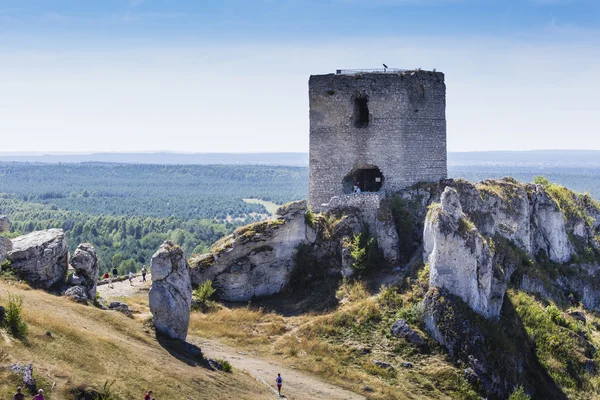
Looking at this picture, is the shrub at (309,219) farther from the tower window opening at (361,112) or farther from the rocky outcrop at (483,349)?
the rocky outcrop at (483,349)

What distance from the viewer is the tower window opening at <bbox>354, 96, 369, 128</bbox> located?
113 feet

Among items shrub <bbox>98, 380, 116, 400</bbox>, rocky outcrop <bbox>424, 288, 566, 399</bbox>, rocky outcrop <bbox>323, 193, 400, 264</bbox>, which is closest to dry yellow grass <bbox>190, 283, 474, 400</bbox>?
rocky outcrop <bbox>424, 288, 566, 399</bbox>

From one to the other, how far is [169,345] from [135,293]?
958 centimetres

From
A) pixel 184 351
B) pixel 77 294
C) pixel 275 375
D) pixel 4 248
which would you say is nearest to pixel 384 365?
pixel 275 375

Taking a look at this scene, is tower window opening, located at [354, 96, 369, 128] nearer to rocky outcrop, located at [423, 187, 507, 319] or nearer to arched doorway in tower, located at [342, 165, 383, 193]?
arched doorway in tower, located at [342, 165, 383, 193]

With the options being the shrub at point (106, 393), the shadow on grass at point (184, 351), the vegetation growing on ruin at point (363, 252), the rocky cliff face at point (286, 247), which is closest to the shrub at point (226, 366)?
the shadow on grass at point (184, 351)

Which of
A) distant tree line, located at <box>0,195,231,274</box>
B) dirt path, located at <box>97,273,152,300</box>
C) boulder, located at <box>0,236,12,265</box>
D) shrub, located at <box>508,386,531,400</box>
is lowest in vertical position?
distant tree line, located at <box>0,195,231,274</box>

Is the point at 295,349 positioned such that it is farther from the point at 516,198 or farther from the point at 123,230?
the point at 123,230

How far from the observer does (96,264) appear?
26281 millimetres

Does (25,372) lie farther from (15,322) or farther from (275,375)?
(275,375)

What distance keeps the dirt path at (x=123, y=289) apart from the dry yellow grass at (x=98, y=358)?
25.2ft

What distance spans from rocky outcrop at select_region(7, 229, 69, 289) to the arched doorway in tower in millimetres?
13704

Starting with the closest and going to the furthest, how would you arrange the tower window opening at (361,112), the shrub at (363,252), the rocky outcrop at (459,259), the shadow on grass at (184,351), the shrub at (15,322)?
A: the shrub at (15,322) → the shadow on grass at (184,351) → the rocky outcrop at (459,259) → the shrub at (363,252) → the tower window opening at (361,112)

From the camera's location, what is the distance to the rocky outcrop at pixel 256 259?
30.5 meters
